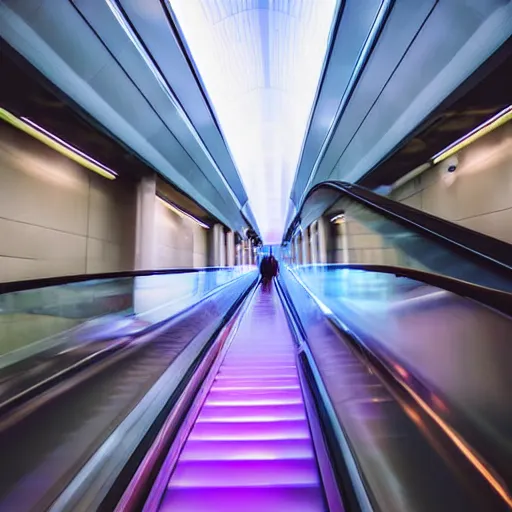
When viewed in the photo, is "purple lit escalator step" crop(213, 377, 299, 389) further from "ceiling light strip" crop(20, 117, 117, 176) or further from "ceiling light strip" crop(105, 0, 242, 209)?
"ceiling light strip" crop(105, 0, 242, 209)

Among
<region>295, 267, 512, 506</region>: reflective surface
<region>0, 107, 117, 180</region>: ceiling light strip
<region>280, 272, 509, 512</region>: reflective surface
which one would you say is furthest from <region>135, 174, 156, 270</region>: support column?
<region>295, 267, 512, 506</region>: reflective surface

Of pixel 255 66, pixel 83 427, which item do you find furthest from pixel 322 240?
pixel 83 427

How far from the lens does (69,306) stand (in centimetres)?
343

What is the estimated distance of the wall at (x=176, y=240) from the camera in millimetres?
7184

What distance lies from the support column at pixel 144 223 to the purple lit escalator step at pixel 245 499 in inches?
181

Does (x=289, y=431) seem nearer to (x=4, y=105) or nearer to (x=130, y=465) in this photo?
(x=130, y=465)

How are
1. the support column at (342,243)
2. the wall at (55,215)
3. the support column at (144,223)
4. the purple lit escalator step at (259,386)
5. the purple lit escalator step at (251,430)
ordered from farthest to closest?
the support column at (144,223)
the support column at (342,243)
the wall at (55,215)
the purple lit escalator step at (259,386)
the purple lit escalator step at (251,430)

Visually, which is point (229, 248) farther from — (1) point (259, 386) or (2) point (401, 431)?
(2) point (401, 431)

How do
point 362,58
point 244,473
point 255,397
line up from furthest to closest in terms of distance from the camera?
point 362,58
point 255,397
point 244,473

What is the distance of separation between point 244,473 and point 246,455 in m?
0.13

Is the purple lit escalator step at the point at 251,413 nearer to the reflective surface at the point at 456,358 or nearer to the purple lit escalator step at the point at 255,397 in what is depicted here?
the purple lit escalator step at the point at 255,397

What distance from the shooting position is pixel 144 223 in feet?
18.4

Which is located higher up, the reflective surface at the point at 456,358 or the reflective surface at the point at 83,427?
the reflective surface at the point at 456,358

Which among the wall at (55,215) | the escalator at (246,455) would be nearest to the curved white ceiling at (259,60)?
the wall at (55,215)
